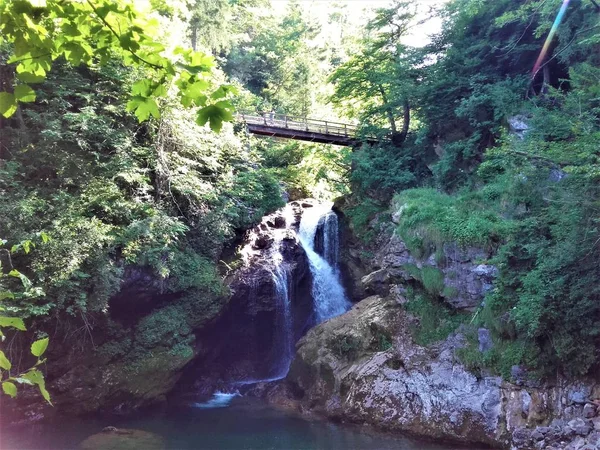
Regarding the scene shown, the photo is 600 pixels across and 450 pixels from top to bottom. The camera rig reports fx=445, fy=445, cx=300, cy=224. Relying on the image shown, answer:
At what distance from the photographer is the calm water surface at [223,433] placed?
880cm

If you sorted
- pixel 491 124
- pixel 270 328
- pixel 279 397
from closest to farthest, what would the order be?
pixel 279 397 < pixel 491 124 < pixel 270 328

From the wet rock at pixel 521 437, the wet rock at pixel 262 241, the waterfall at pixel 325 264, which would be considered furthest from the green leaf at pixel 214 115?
the waterfall at pixel 325 264

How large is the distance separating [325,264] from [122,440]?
8.81 m

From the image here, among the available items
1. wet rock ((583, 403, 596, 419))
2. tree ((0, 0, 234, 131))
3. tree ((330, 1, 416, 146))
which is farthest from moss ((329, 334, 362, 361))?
tree ((0, 0, 234, 131))

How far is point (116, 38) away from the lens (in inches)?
69.3

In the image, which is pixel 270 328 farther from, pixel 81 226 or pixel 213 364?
pixel 81 226

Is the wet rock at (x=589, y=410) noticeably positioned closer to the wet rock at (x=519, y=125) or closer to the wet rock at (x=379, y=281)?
the wet rock at (x=379, y=281)

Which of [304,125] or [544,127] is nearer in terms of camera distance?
[544,127]

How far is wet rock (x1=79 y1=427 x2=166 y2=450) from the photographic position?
8.50m

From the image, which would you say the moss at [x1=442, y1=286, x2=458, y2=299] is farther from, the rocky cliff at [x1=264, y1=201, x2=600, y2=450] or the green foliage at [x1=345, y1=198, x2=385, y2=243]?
the green foliage at [x1=345, y1=198, x2=385, y2=243]

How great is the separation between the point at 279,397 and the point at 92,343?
16.7 ft

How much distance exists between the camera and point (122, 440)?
887cm

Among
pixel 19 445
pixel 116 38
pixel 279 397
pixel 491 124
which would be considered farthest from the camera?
pixel 491 124

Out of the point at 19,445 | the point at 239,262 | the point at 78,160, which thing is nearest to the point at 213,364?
the point at 239,262
